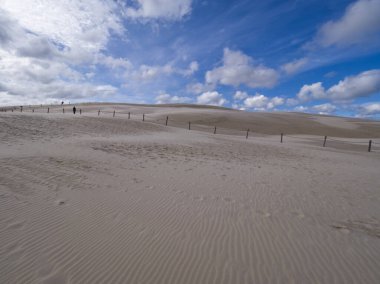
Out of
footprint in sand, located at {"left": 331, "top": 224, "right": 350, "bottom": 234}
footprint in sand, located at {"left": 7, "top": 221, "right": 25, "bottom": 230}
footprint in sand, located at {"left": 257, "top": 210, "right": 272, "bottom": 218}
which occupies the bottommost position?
footprint in sand, located at {"left": 7, "top": 221, "right": 25, "bottom": 230}

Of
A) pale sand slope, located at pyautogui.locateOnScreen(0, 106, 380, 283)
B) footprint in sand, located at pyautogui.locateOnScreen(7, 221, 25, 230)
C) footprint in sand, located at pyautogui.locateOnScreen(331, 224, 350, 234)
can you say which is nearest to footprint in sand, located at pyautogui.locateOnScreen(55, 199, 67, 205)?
pale sand slope, located at pyautogui.locateOnScreen(0, 106, 380, 283)

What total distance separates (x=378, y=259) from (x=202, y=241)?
10.5ft

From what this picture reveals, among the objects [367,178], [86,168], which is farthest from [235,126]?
[86,168]

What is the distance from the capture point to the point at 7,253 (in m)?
3.33

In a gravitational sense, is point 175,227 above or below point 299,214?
below

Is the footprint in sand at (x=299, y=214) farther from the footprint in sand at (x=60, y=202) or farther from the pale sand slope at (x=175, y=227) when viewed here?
the footprint in sand at (x=60, y=202)

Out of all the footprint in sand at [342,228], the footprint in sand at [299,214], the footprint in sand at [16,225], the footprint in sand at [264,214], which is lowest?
the footprint in sand at [16,225]

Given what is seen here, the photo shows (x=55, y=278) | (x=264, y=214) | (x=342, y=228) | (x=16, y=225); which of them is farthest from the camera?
(x=264, y=214)

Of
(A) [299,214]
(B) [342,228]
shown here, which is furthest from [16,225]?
(B) [342,228]

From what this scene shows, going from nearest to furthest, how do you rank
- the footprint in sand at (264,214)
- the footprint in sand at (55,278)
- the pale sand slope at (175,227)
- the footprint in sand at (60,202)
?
the footprint in sand at (55,278)
the pale sand slope at (175,227)
the footprint in sand at (60,202)
the footprint in sand at (264,214)

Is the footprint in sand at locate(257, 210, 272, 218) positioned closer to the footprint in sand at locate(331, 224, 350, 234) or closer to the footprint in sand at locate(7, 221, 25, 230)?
the footprint in sand at locate(331, 224, 350, 234)

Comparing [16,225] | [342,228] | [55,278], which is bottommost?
[55,278]

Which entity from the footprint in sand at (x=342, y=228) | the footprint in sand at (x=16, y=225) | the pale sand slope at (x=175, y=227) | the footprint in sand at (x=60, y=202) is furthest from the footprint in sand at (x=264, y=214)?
the footprint in sand at (x=16, y=225)

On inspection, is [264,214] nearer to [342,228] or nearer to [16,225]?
[342,228]
